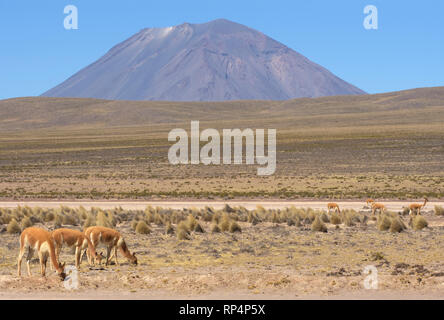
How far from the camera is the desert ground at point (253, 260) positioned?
12.0m

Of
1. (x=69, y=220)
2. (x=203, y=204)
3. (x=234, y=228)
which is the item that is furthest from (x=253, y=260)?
(x=203, y=204)

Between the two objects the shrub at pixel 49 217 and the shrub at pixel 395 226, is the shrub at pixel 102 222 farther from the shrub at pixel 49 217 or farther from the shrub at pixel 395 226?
the shrub at pixel 395 226

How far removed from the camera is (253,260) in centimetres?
1557

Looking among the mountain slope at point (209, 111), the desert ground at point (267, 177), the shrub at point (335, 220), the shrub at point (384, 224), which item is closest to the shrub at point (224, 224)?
the shrub at point (335, 220)

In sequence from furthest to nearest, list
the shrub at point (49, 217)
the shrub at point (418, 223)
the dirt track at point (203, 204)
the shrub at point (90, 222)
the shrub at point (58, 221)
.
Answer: the dirt track at point (203, 204) → the shrub at point (49, 217) → the shrub at point (58, 221) → the shrub at point (90, 222) → the shrub at point (418, 223)

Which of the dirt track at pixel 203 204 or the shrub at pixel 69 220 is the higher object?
the shrub at pixel 69 220

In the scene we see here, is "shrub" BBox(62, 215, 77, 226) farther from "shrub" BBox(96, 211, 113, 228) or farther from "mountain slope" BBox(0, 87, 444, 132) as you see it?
"mountain slope" BBox(0, 87, 444, 132)

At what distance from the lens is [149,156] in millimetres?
68938

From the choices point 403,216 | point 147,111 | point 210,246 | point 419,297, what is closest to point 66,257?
point 210,246

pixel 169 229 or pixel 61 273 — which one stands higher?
pixel 61 273

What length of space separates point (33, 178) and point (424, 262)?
128 ft

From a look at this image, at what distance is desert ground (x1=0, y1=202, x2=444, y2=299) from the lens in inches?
471

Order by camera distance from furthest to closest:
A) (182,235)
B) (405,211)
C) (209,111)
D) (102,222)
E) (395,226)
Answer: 1. (209,111)
2. (405,211)
3. (102,222)
4. (395,226)
5. (182,235)

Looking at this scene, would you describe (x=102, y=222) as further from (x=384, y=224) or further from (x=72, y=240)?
(x=384, y=224)
